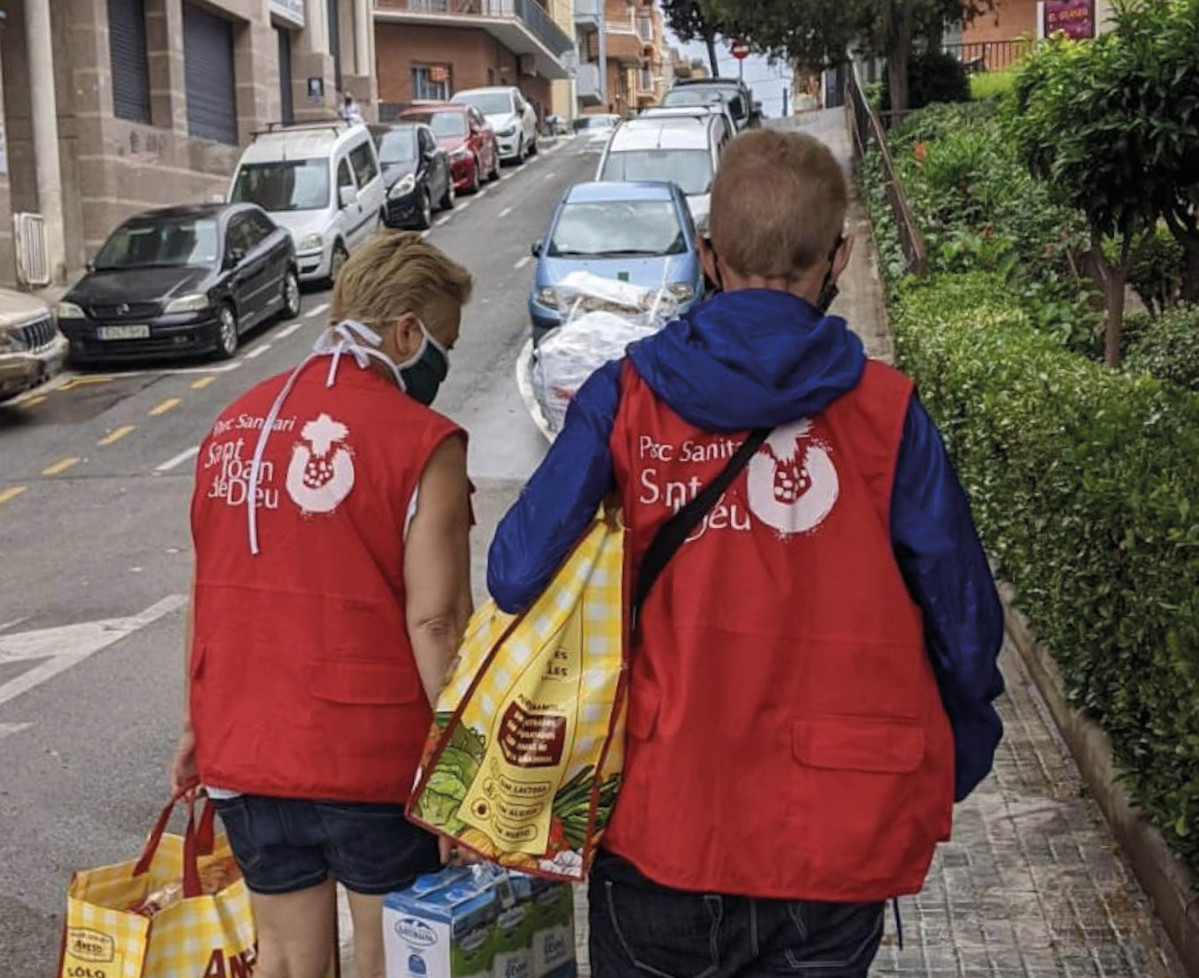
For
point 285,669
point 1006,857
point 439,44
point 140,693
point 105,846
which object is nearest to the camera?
point 285,669

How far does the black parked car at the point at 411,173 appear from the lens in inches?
1079

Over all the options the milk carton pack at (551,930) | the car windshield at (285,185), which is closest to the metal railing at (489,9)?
the car windshield at (285,185)

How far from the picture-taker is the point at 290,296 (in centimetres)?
2108

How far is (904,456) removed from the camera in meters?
2.42

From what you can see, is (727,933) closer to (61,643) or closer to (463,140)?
(61,643)

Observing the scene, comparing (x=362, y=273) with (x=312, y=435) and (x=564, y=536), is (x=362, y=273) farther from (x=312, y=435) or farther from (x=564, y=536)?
(x=564, y=536)

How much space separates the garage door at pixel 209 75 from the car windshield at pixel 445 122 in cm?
376

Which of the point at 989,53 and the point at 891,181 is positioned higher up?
the point at 989,53

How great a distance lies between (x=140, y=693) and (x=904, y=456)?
556cm

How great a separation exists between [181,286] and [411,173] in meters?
10.3

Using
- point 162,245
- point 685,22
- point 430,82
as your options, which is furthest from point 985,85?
point 430,82

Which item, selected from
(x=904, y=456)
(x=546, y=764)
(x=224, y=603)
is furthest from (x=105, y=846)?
(x=904, y=456)

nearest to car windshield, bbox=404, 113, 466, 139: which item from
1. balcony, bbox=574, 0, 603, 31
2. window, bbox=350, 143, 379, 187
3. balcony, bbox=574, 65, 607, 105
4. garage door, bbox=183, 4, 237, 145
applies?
garage door, bbox=183, 4, 237, 145

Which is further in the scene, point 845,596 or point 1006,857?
point 1006,857
